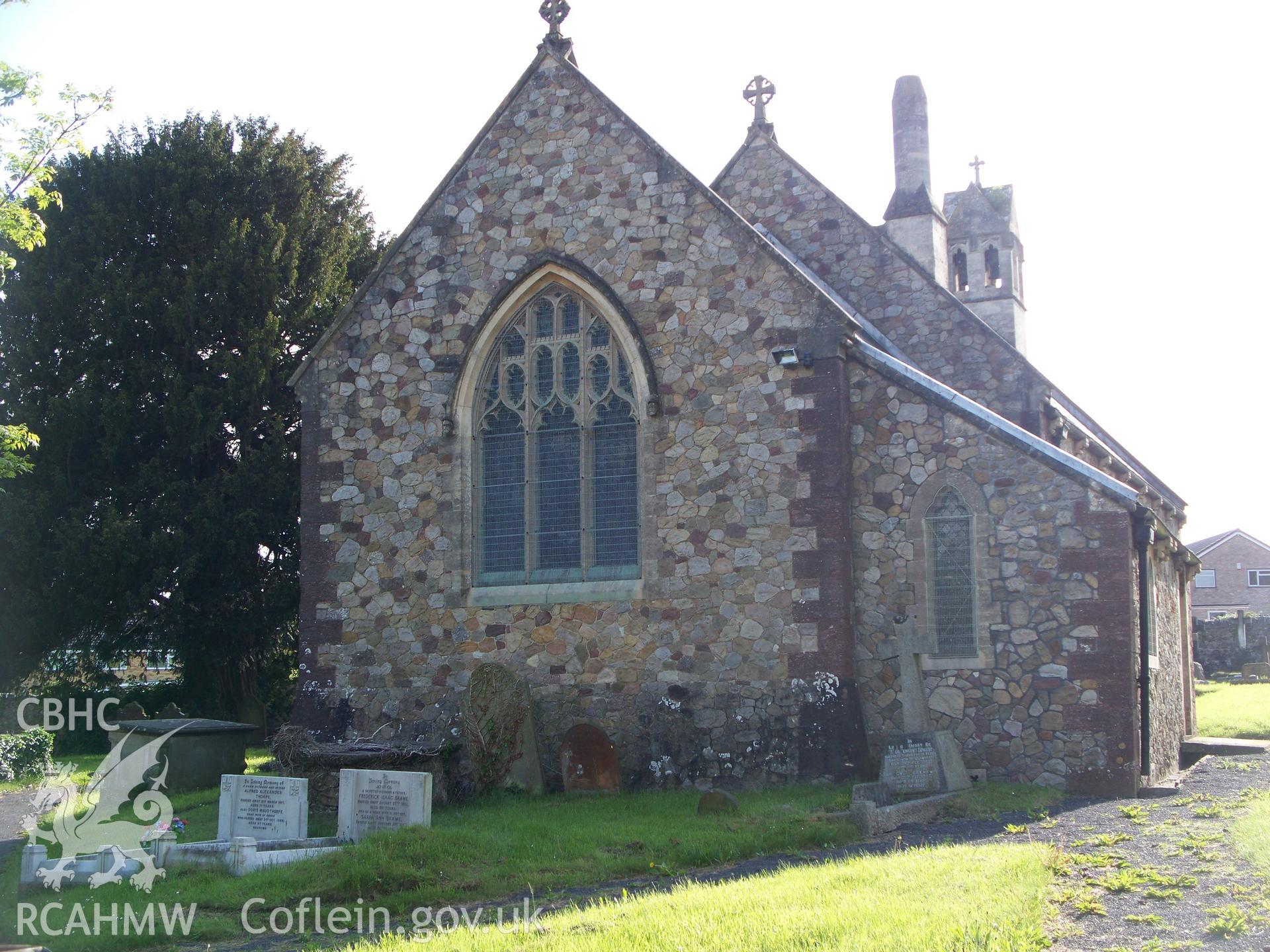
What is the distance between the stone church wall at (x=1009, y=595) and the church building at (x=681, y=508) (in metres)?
0.03

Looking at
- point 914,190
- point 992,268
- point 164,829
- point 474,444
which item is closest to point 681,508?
point 474,444

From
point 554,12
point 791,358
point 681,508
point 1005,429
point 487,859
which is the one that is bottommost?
point 487,859

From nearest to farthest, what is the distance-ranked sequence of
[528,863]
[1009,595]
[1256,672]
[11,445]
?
[528,863] < [1009,595] < [11,445] < [1256,672]

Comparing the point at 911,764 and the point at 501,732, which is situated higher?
the point at 501,732

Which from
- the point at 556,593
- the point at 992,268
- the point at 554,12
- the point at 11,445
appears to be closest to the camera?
the point at 11,445

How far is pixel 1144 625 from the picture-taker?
15625 mm

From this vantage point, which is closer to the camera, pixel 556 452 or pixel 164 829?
pixel 164 829

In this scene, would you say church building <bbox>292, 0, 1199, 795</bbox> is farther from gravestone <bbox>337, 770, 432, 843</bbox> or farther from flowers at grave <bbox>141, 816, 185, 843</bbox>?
gravestone <bbox>337, 770, 432, 843</bbox>

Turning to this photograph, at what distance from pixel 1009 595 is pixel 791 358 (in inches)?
157

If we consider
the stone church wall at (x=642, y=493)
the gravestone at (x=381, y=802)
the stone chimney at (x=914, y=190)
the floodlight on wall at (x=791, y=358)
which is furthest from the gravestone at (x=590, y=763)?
the stone chimney at (x=914, y=190)

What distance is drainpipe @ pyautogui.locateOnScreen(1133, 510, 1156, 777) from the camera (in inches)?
582

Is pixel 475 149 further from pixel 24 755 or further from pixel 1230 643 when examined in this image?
pixel 1230 643

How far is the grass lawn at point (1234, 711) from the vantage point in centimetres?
2261

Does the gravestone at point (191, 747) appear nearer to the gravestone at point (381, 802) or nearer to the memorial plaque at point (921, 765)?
the gravestone at point (381, 802)
